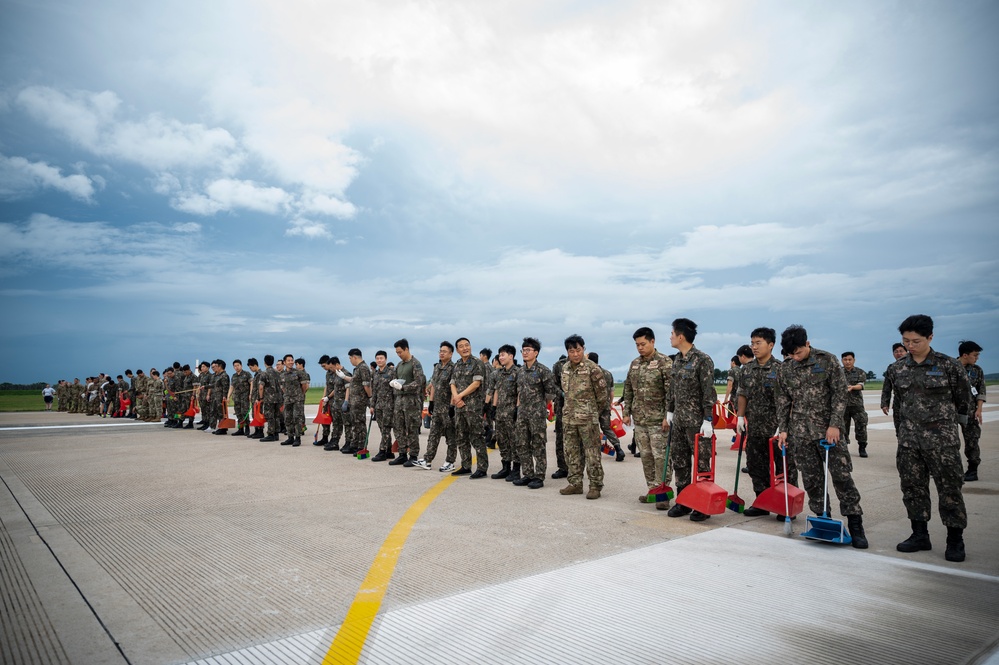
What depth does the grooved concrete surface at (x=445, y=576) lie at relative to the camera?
2.87 metres

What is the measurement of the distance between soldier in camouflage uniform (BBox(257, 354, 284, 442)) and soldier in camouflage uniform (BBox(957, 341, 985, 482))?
41.2ft

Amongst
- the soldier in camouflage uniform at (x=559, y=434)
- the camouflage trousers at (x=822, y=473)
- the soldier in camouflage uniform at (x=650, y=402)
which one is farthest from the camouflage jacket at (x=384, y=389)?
the camouflage trousers at (x=822, y=473)

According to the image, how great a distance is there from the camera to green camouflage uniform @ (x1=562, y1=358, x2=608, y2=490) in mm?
6684

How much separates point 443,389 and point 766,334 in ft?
15.5

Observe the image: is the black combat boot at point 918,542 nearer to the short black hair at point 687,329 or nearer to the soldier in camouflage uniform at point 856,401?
the short black hair at point 687,329

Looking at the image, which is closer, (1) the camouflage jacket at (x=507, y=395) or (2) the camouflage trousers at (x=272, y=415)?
(1) the camouflage jacket at (x=507, y=395)

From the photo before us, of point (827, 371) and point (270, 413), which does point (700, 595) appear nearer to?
point (827, 371)

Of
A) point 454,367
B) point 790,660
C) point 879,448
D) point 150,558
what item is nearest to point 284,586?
point 150,558

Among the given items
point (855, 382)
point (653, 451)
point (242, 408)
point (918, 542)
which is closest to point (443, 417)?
point (653, 451)

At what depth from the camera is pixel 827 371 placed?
5008mm

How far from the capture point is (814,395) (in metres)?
5.04

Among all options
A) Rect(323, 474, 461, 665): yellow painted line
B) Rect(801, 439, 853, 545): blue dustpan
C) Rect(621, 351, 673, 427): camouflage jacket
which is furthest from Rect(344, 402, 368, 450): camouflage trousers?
Rect(801, 439, 853, 545): blue dustpan

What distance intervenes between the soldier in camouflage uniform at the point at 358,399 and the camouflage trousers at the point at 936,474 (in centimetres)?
848

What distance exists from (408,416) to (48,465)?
588 cm
